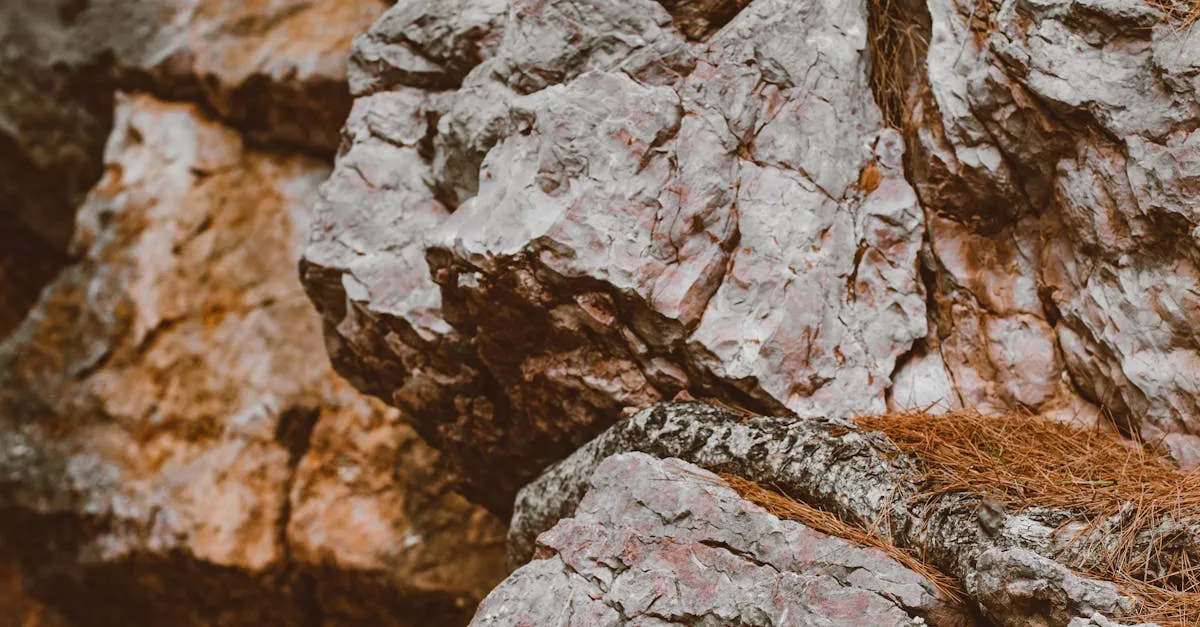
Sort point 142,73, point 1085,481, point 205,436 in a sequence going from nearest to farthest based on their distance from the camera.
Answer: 1. point 1085,481
2. point 205,436
3. point 142,73

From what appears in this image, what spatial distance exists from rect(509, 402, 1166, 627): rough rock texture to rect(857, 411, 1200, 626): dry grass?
0.05 metres

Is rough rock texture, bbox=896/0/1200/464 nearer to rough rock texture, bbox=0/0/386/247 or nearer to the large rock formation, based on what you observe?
the large rock formation

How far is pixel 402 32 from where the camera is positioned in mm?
4719

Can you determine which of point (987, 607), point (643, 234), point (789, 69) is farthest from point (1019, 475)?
point (789, 69)

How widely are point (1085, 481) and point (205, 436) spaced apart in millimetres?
5520

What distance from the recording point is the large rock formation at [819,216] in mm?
3564

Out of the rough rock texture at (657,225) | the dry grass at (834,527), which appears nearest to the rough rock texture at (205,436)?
the rough rock texture at (657,225)

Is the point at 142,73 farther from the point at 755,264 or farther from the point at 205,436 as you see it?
the point at 755,264

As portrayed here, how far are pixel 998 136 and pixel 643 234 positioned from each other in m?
1.35

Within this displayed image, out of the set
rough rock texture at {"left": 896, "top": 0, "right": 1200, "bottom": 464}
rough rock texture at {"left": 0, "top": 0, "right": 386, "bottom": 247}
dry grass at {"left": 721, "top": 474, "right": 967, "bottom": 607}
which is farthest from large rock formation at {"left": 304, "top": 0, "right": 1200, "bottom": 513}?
rough rock texture at {"left": 0, "top": 0, "right": 386, "bottom": 247}

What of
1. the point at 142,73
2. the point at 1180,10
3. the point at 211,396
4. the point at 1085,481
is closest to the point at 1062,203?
the point at 1180,10

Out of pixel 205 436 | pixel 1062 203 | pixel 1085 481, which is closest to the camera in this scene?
pixel 1085 481

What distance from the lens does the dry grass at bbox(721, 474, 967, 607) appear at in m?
3.07

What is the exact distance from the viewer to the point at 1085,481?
10.6 feet
